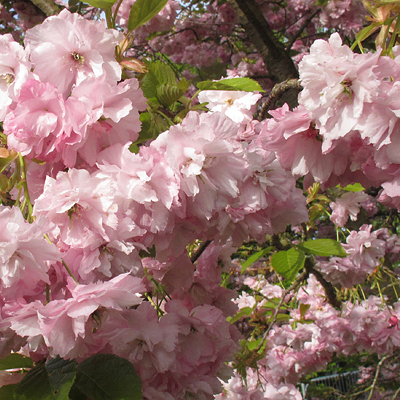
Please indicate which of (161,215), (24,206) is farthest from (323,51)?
(24,206)

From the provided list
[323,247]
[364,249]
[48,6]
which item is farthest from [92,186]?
[364,249]

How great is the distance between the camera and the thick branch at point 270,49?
2604mm

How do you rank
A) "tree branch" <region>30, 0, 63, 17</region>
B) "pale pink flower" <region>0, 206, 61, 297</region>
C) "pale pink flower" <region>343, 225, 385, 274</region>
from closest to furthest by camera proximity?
"pale pink flower" <region>0, 206, 61, 297</region> → "tree branch" <region>30, 0, 63, 17</region> → "pale pink flower" <region>343, 225, 385, 274</region>

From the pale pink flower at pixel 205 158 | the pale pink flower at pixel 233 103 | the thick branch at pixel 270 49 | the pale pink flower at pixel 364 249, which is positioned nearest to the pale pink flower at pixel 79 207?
the pale pink flower at pixel 205 158

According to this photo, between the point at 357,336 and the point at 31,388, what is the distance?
205 centimetres

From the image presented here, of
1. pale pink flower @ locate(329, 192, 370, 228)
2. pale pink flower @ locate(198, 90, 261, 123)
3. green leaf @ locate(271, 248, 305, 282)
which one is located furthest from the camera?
pale pink flower @ locate(329, 192, 370, 228)

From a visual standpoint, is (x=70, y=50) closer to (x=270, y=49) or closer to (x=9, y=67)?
(x=9, y=67)

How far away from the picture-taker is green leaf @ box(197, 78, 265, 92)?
3.59 feet

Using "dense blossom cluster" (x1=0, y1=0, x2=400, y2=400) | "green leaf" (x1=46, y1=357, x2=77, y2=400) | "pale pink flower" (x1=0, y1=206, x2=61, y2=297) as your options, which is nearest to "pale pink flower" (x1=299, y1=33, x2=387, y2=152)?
"dense blossom cluster" (x1=0, y1=0, x2=400, y2=400)

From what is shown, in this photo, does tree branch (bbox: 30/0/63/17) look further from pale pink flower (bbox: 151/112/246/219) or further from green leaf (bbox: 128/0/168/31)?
pale pink flower (bbox: 151/112/246/219)

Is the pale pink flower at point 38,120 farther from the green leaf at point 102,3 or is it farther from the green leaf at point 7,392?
the green leaf at point 7,392

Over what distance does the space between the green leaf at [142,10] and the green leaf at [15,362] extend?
0.82 m

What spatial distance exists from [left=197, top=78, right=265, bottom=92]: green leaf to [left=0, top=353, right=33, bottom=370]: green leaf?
2.69 feet

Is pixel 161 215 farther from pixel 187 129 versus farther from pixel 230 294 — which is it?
pixel 230 294
